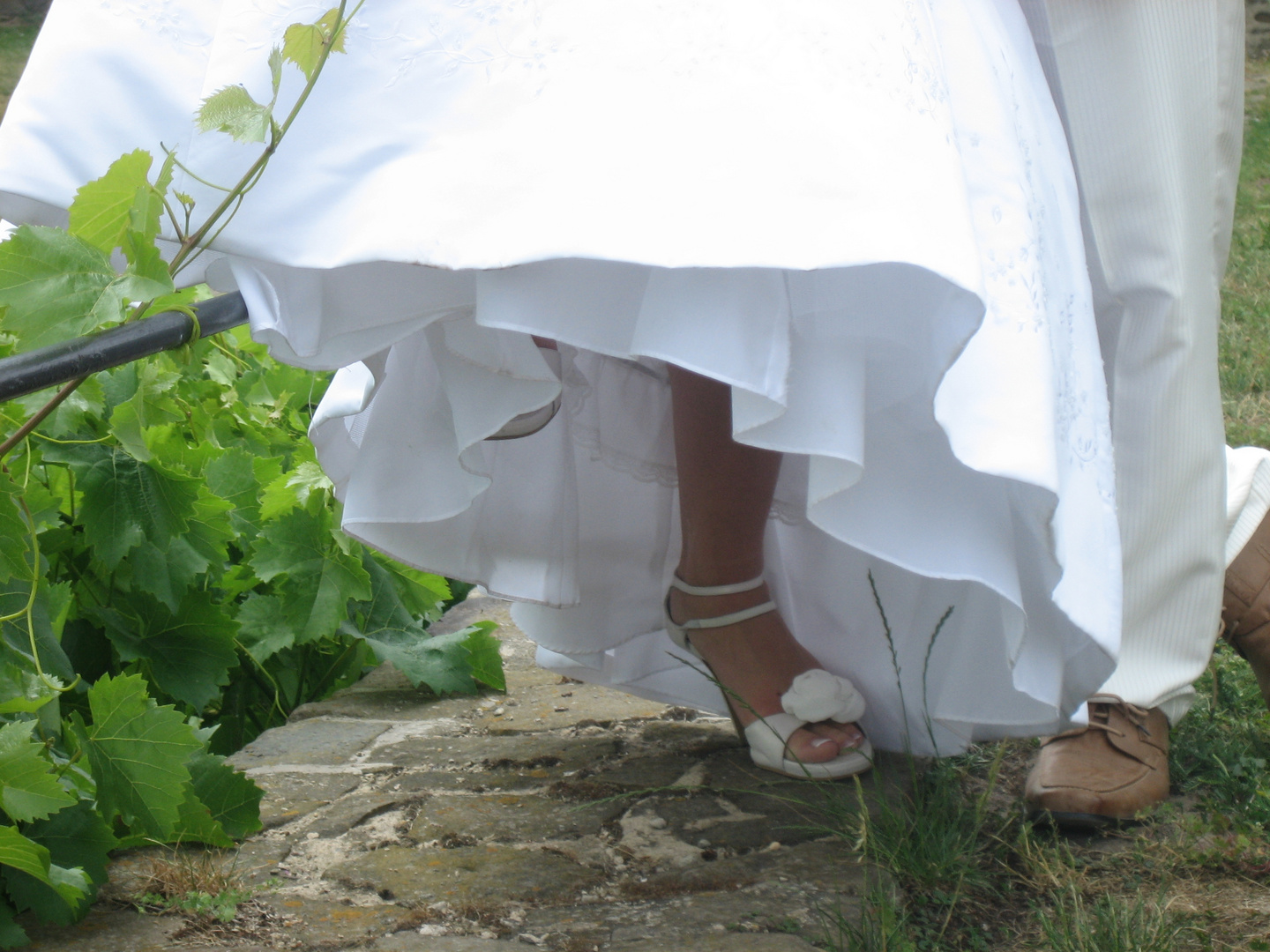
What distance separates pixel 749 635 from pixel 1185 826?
0.53 m

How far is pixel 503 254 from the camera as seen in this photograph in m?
0.92

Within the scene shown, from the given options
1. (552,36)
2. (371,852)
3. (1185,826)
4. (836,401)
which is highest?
(552,36)

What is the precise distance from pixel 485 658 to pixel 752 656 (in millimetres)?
501

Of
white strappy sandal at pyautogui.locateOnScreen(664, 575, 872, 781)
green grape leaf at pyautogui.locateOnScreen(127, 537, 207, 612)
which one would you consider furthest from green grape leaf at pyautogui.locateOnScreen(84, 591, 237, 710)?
white strappy sandal at pyautogui.locateOnScreen(664, 575, 872, 781)

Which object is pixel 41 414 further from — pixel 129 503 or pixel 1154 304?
pixel 1154 304

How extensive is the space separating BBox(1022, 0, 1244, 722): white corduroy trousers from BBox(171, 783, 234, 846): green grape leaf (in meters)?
1.04

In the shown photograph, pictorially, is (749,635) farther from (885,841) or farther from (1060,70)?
(1060,70)

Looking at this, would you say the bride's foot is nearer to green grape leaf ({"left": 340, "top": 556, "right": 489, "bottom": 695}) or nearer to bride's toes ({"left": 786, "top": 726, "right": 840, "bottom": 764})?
bride's toes ({"left": 786, "top": 726, "right": 840, "bottom": 764})

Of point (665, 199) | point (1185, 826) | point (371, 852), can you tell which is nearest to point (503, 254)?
point (665, 199)

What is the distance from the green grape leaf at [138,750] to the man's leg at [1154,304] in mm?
951

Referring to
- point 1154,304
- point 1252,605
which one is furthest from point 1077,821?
point 1154,304

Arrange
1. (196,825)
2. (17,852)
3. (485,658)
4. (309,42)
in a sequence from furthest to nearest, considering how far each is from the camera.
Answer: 1. (485,658)
2. (196,825)
3. (17,852)
4. (309,42)

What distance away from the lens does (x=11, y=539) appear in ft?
3.20

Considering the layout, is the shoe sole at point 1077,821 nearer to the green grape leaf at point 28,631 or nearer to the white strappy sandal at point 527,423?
the white strappy sandal at point 527,423
